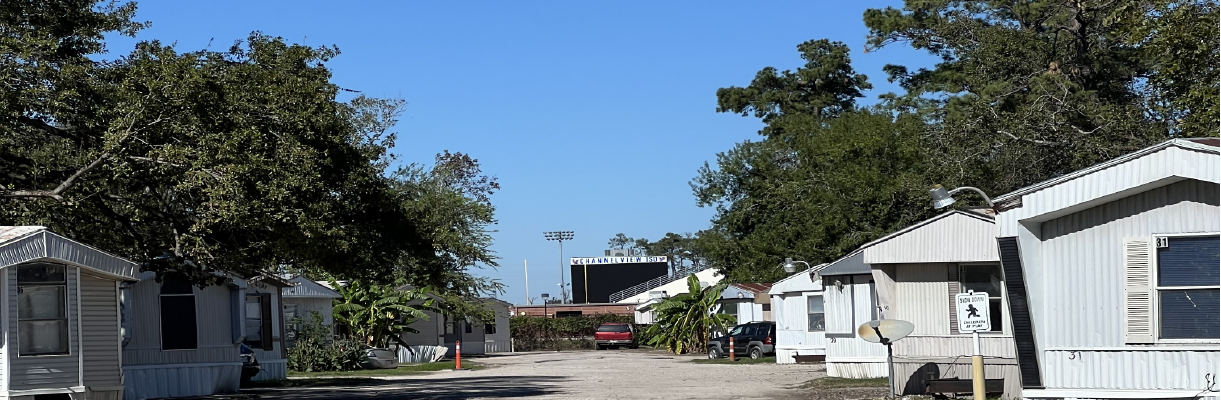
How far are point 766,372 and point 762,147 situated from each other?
26.2 m

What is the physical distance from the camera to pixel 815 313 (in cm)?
3659

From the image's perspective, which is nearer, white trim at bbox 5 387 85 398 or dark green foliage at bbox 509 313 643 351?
white trim at bbox 5 387 85 398

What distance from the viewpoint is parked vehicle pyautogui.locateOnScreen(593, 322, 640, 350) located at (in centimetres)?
6341

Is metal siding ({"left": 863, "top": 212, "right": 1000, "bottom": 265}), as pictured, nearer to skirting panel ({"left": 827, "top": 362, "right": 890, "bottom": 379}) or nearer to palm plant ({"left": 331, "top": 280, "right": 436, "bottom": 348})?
skirting panel ({"left": 827, "top": 362, "right": 890, "bottom": 379})

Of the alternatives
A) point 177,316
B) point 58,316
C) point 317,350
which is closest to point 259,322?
point 177,316

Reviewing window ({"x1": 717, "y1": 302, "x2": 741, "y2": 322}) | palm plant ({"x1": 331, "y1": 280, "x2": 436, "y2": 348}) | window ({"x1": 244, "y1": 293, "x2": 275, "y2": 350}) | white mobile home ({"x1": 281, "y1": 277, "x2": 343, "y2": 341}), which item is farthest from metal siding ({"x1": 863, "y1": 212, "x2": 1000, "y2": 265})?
window ({"x1": 717, "y1": 302, "x2": 741, "y2": 322})

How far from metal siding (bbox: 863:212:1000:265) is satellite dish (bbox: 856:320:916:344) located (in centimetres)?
189

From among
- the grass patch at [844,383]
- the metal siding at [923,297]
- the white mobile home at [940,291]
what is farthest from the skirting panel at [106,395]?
the grass patch at [844,383]

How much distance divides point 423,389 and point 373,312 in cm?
1691

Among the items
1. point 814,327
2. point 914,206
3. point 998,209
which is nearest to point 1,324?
point 998,209

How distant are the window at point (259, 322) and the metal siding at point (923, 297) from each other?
16.3m

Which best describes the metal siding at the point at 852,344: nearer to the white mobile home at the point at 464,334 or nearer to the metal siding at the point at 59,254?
the metal siding at the point at 59,254

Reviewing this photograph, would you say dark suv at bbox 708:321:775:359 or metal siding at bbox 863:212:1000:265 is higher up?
metal siding at bbox 863:212:1000:265

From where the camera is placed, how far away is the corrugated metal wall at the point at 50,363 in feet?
63.4
